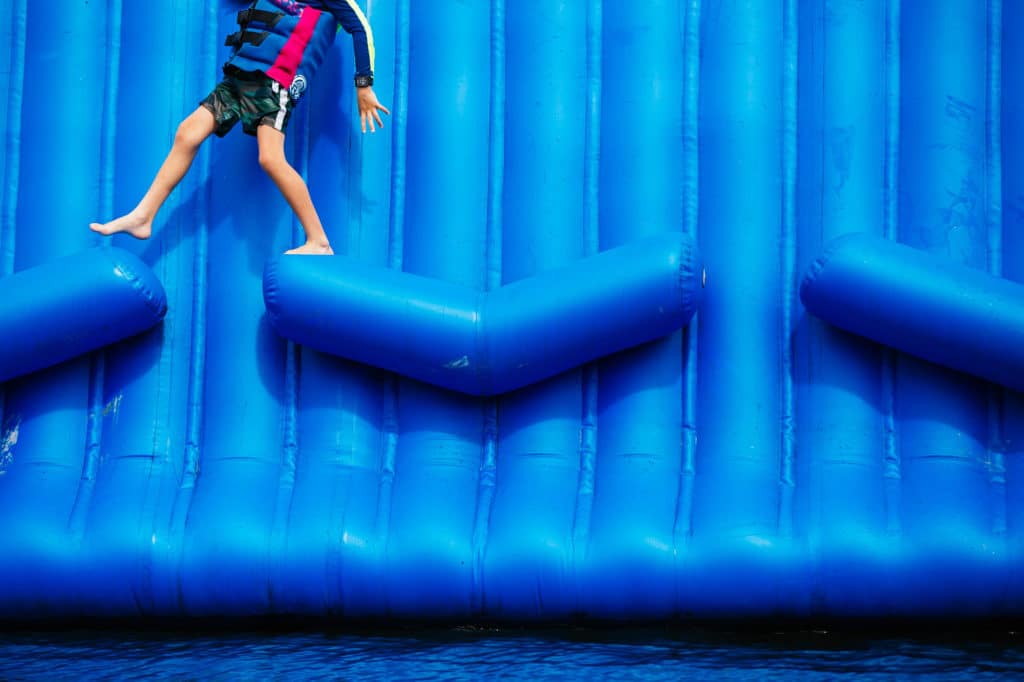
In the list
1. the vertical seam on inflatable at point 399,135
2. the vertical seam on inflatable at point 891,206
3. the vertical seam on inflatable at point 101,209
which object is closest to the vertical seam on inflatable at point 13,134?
the vertical seam on inflatable at point 101,209

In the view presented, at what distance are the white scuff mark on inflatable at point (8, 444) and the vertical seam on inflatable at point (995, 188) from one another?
7.33 feet

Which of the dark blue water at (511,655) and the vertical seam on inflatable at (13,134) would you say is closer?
the dark blue water at (511,655)

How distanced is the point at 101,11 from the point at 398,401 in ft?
4.10

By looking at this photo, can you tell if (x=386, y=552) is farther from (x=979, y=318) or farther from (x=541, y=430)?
(x=979, y=318)

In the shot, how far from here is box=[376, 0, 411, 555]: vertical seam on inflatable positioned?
3.18 metres

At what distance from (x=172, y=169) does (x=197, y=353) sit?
438mm

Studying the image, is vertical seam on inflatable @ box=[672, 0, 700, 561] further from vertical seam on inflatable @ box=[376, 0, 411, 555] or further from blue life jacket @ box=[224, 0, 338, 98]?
blue life jacket @ box=[224, 0, 338, 98]

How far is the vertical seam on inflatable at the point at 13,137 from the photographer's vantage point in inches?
135

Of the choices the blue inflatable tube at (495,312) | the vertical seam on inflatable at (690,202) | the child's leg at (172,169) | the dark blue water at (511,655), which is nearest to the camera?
the dark blue water at (511,655)

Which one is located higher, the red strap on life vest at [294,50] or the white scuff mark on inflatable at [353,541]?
the red strap on life vest at [294,50]

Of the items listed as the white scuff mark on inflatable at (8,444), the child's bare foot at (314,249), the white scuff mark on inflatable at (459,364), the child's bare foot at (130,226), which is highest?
the child's bare foot at (130,226)

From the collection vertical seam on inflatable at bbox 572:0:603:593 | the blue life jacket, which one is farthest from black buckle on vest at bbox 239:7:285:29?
vertical seam on inflatable at bbox 572:0:603:593

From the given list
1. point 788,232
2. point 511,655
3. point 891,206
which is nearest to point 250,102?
point 788,232

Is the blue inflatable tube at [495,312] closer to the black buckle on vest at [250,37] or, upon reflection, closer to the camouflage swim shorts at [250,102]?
the camouflage swim shorts at [250,102]
